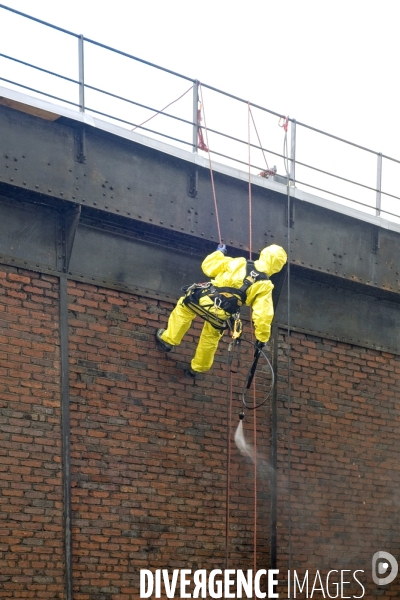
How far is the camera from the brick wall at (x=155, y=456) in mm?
11531

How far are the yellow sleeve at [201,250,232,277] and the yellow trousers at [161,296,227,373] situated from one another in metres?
0.44

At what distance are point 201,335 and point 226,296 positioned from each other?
0.71 meters

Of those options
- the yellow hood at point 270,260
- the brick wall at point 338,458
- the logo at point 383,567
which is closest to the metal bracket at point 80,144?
the yellow hood at point 270,260

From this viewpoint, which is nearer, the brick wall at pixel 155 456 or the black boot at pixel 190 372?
the brick wall at pixel 155 456

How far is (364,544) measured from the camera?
577 inches

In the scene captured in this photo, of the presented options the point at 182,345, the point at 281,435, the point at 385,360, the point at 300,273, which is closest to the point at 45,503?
the point at 182,345

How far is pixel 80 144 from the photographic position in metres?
12.3

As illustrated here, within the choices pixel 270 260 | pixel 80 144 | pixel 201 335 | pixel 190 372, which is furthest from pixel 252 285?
pixel 80 144

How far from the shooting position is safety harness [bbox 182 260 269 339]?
12.3 metres

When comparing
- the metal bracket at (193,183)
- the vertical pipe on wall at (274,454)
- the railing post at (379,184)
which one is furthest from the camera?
the railing post at (379,184)

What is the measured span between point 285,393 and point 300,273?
1547 millimetres

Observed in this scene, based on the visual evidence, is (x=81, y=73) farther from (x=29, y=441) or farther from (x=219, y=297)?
(x=29, y=441)

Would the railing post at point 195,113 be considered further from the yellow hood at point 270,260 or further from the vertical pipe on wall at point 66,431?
the vertical pipe on wall at point 66,431

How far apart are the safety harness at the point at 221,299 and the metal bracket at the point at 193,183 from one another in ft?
4.35
